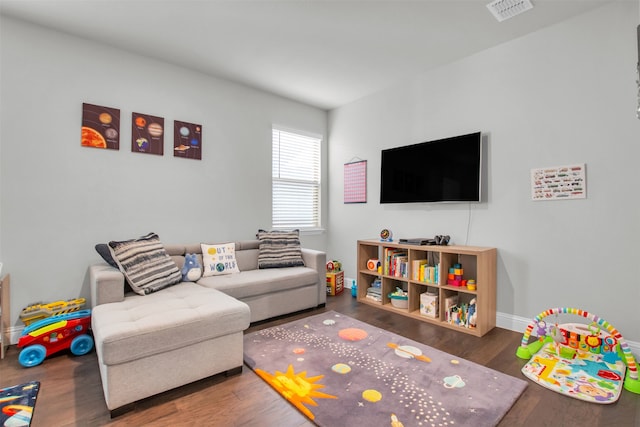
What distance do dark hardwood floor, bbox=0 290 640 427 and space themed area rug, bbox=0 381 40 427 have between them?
0.12 ft

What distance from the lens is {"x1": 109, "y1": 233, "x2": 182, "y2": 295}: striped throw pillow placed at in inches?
94.4

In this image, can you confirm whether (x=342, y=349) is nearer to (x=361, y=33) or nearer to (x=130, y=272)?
(x=130, y=272)

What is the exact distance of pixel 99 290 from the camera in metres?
2.17

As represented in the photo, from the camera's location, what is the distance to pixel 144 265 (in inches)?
97.4

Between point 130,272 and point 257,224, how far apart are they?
1.70 meters

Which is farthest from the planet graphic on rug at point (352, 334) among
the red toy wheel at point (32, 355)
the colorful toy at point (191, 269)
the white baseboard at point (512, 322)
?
the red toy wheel at point (32, 355)

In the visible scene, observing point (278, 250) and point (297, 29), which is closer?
point (297, 29)

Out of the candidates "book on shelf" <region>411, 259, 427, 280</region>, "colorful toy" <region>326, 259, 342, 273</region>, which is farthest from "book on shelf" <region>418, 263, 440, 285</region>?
"colorful toy" <region>326, 259, 342, 273</region>

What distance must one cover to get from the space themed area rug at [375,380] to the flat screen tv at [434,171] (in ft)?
5.01

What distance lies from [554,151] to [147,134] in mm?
3716

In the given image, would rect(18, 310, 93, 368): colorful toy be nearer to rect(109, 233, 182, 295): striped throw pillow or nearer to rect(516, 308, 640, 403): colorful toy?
rect(109, 233, 182, 295): striped throw pillow

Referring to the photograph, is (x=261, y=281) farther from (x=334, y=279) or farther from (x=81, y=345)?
(x=81, y=345)

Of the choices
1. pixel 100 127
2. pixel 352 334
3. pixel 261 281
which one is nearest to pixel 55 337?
pixel 261 281

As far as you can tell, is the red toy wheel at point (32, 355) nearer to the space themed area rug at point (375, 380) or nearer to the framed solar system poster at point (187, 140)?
the space themed area rug at point (375, 380)
